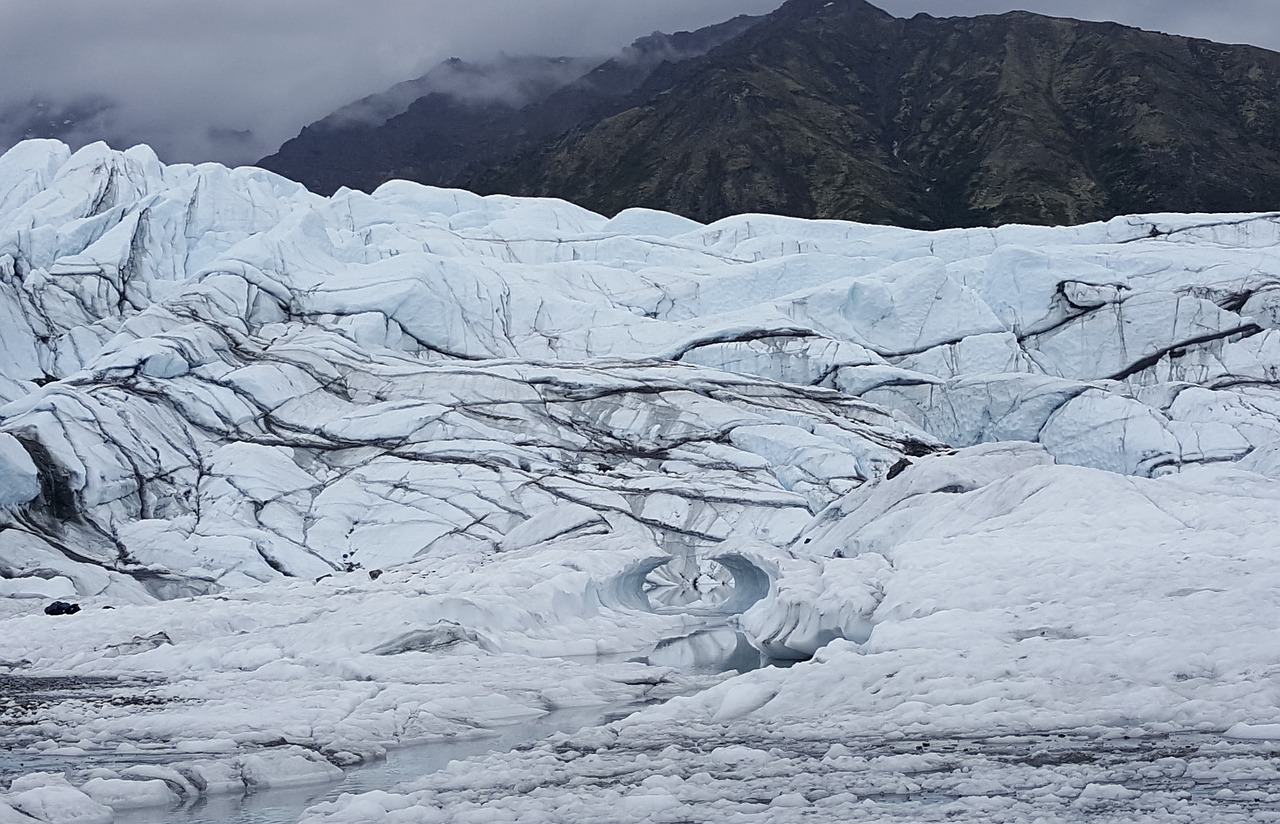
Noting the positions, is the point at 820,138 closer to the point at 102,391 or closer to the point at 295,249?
the point at 295,249

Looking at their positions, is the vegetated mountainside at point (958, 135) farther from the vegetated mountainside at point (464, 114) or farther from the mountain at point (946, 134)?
the vegetated mountainside at point (464, 114)

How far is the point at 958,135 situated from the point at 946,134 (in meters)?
1.82

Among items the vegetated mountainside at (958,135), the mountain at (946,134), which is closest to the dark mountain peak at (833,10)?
the mountain at (946,134)

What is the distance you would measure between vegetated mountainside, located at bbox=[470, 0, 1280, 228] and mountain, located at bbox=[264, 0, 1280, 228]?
Answer: 0.63 feet

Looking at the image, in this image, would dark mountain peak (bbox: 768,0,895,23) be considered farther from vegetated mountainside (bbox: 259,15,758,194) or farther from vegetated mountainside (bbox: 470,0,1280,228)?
vegetated mountainside (bbox: 259,15,758,194)

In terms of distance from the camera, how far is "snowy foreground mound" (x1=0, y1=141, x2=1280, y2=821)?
8.11 m

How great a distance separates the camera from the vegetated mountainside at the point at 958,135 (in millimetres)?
91562

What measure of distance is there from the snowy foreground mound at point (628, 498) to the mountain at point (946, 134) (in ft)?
163

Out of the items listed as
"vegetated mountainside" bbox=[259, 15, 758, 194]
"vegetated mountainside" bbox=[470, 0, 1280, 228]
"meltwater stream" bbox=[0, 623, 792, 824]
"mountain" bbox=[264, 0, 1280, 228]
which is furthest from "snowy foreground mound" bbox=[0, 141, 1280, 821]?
"vegetated mountainside" bbox=[259, 15, 758, 194]

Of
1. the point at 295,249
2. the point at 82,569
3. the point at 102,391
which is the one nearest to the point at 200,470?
the point at 102,391

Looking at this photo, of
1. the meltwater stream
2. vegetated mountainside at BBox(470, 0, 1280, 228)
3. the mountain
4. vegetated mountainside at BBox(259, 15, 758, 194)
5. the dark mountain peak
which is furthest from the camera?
vegetated mountainside at BBox(259, 15, 758, 194)

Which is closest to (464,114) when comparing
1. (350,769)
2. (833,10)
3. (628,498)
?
(833,10)

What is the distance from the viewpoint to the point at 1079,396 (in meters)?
29.4

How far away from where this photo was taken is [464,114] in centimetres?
15975
